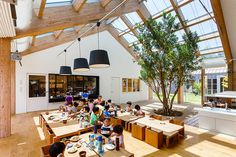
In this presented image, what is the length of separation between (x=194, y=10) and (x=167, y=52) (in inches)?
115

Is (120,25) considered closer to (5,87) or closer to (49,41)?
(49,41)

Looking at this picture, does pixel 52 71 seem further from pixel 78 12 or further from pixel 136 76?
pixel 136 76

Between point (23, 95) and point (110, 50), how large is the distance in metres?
6.83

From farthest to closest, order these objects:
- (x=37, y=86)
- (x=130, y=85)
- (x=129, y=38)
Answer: (x=130, y=85) → (x=129, y=38) → (x=37, y=86)

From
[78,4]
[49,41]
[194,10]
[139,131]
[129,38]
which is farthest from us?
[129,38]

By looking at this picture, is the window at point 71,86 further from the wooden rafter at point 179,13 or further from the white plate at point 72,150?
the white plate at point 72,150

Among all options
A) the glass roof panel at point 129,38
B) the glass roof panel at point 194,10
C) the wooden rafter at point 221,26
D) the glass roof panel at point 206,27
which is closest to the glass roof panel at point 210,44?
the glass roof panel at point 206,27

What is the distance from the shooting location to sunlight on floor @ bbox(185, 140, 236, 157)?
3.93 meters

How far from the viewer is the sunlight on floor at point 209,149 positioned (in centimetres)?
393

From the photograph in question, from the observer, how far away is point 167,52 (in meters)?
7.66

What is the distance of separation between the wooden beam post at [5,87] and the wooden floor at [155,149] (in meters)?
0.41

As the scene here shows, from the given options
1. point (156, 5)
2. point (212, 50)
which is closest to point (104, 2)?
point (156, 5)

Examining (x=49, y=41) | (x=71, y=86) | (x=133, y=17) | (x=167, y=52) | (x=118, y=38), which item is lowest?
(x=71, y=86)

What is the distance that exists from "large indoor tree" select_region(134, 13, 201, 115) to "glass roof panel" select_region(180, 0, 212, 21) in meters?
1.35
